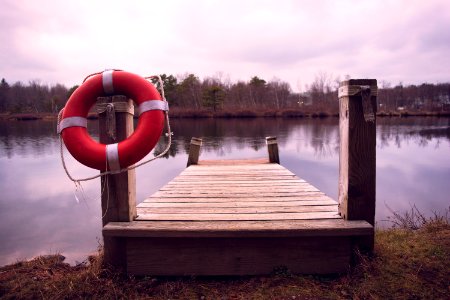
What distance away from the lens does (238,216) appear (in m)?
Result: 2.42

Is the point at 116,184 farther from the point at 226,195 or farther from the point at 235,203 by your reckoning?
the point at 226,195

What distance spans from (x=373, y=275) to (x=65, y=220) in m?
5.03

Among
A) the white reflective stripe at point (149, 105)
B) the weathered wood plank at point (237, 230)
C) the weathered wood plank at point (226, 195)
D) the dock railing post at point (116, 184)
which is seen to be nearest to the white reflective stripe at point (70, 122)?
the dock railing post at point (116, 184)

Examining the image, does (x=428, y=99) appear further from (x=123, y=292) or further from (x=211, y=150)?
(x=123, y=292)

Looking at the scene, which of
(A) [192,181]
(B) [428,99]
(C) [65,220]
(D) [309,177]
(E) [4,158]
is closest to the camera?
(A) [192,181]

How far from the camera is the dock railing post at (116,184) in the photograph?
2152 mm

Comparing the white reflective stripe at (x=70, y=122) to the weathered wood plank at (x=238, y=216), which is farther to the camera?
the weathered wood plank at (x=238, y=216)

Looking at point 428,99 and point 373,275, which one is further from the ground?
point 428,99

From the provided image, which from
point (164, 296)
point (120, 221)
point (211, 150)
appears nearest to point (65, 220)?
point (120, 221)

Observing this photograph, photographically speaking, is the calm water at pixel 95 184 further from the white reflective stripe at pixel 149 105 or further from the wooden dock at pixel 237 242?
the white reflective stripe at pixel 149 105

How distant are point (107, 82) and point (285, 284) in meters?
1.78

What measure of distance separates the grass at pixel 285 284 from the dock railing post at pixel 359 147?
250mm

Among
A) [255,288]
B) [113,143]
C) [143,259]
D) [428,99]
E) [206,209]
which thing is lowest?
[255,288]

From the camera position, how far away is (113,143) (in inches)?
86.3
